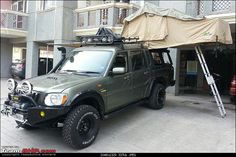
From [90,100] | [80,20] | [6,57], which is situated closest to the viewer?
[90,100]

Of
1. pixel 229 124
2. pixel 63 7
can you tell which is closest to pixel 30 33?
pixel 63 7

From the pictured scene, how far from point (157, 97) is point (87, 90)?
3.45 metres

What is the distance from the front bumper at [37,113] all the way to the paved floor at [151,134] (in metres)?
0.76

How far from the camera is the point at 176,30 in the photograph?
762 centimetres

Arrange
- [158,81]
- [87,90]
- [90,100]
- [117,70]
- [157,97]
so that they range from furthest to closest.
→ 1. [158,81]
2. [157,97]
3. [117,70]
4. [90,100]
5. [87,90]

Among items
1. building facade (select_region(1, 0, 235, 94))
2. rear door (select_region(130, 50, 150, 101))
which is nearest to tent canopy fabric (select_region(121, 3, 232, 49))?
rear door (select_region(130, 50, 150, 101))

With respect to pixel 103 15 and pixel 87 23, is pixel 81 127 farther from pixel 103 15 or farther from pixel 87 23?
pixel 87 23

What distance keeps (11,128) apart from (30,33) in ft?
37.4

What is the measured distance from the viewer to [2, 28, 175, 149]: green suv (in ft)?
15.9

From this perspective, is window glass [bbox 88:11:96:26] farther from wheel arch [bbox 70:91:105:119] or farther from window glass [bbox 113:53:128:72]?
wheel arch [bbox 70:91:105:119]

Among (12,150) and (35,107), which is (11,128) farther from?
(35,107)

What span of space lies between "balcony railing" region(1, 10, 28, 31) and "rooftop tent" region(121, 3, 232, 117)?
34.4ft

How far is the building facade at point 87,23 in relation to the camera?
11344 millimetres

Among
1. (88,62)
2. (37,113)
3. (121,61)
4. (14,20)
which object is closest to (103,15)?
(14,20)
